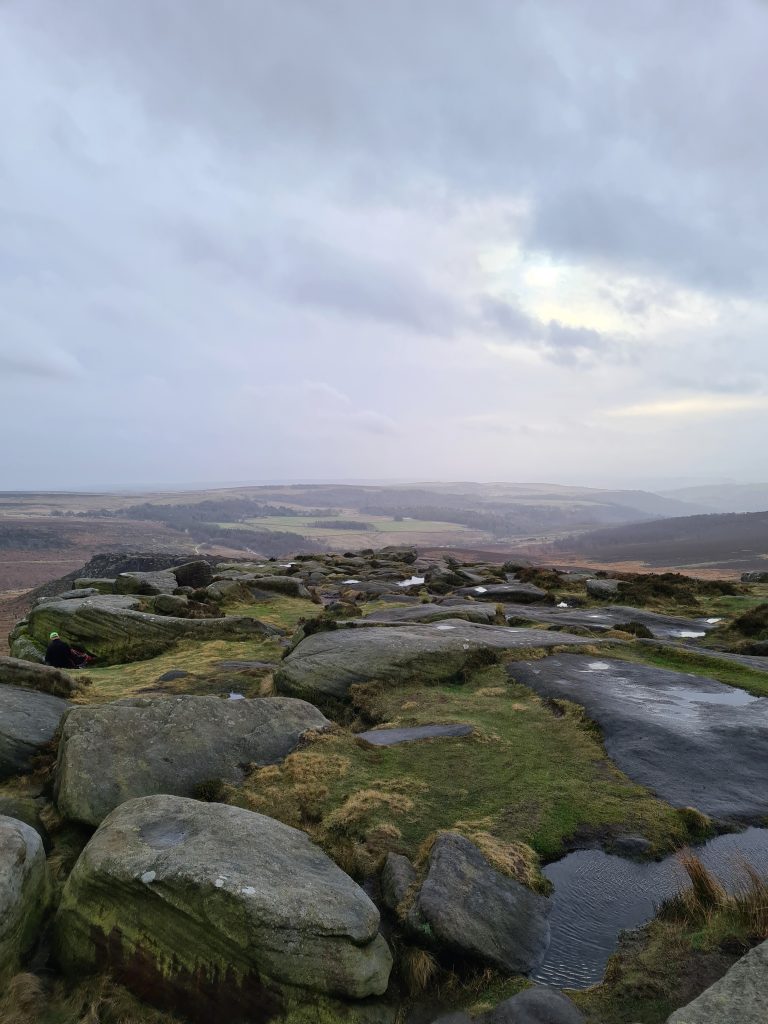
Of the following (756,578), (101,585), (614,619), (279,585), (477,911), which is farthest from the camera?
(756,578)

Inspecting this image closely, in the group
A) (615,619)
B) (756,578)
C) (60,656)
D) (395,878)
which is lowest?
(756,578)

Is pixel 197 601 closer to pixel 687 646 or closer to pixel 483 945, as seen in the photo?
pixel 687 646

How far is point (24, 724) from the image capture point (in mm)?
11133

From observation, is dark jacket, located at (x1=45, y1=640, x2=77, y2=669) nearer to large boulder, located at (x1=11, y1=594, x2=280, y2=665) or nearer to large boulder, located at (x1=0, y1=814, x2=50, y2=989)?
large boulder, located at (x1=11, y1=594, x2=280, y2=665)

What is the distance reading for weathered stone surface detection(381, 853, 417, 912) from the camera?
7082 millimetres

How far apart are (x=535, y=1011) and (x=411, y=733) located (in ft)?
22.7

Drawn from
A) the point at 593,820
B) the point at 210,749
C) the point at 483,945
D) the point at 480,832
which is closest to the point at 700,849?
the point at 593,820

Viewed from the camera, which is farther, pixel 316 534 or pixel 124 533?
pixel 316 534

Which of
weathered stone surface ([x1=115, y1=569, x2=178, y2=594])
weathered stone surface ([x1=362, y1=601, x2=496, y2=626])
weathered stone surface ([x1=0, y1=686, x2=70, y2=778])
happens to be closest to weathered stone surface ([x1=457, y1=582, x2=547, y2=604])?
weathered stone surface ([x1=362, y1=601, x2=496, y2=626])

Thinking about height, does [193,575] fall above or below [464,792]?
below

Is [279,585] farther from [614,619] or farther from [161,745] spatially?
[161,745]

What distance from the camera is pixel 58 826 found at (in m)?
8.74

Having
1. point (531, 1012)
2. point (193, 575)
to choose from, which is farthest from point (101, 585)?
point (531, 1012)

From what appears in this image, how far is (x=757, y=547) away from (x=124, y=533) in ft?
539
